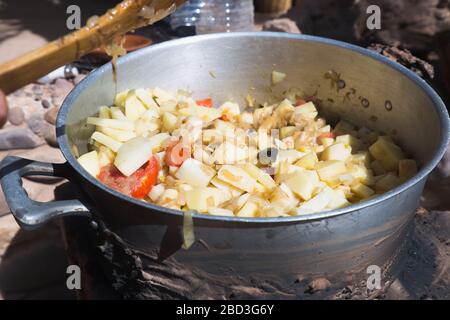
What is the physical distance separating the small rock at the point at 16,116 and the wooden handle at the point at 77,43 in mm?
1410

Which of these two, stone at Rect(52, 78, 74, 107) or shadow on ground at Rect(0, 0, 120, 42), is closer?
stone at Rect(52, 78, 74, 107)

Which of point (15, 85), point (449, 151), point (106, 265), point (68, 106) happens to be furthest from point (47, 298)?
point (449, 151)

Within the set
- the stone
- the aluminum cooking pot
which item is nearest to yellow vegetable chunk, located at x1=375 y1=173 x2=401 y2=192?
the aluminum cooking pot

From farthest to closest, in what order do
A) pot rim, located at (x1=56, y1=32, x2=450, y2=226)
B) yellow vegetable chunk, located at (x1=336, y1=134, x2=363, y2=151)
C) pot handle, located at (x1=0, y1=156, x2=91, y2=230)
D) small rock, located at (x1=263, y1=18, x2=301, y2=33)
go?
1. small rock, located at (x1=263, y1=18, x2=301, y2=33)
2. yellow vegetable chunk, located at (x1=336, y1=134, x2=363, y2=151)
3. pot handle, located at (x1=0, y1=156, x2=91, y2=230)
4. pot rim, located at (x1=56, y1=32, x2=450, y2=226)

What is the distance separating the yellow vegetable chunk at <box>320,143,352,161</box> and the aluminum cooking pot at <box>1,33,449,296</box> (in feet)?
0.69

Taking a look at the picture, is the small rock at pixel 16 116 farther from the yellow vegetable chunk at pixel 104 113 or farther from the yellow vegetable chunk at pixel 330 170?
the yellow vegetable chunk at pixel 330 170

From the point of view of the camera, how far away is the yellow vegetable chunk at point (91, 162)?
1.54m

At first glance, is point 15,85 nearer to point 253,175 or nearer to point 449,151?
point 253,175

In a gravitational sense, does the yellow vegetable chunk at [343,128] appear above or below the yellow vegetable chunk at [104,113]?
below

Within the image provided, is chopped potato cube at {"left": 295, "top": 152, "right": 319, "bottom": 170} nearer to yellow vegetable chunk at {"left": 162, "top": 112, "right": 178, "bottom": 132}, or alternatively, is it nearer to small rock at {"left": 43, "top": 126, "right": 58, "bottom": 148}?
yellow vegetable chunk at {"left": 162, "top": 112, "right": 178, "bottom": 132}

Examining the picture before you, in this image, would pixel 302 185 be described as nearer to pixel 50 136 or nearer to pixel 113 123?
pixel 113 123

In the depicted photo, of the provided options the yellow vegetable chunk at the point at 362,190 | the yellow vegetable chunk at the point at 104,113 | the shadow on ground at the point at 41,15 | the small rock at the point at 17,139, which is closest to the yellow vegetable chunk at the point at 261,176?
the yellow vegetable chunk at the point at 362,190

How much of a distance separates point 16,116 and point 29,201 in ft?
4.67

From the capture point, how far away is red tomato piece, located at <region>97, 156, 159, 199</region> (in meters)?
1.50
